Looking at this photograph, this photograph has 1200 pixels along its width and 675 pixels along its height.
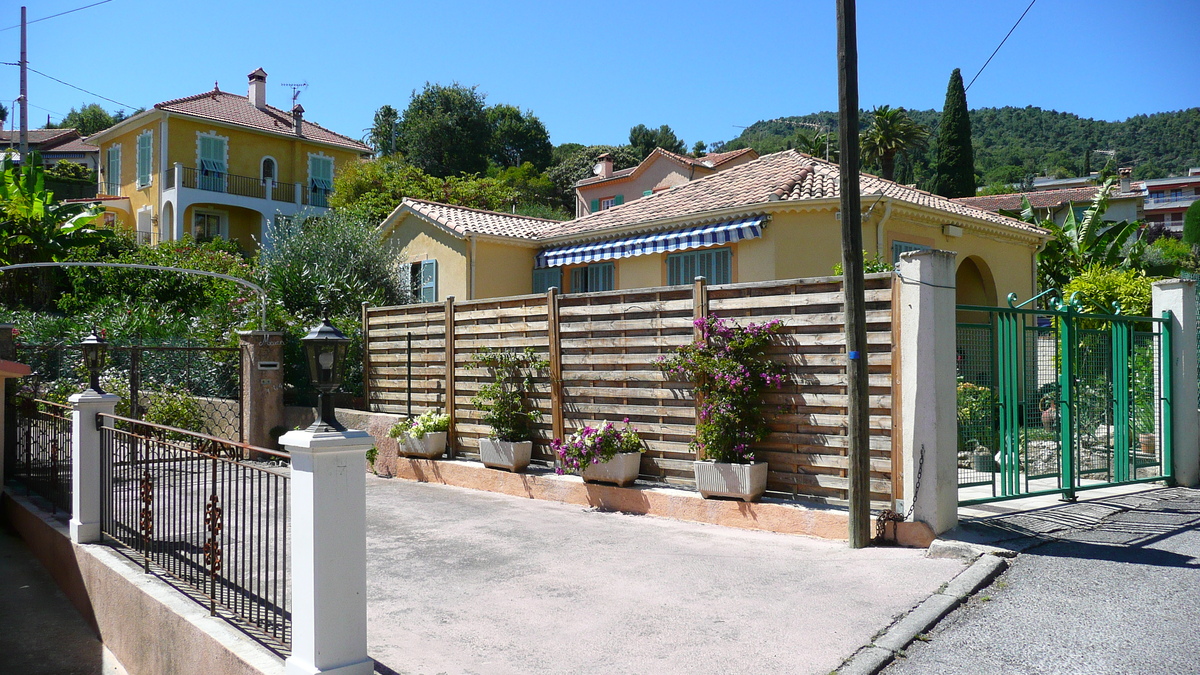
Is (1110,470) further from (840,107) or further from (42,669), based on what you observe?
(42,669)

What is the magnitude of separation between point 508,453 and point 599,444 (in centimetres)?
167

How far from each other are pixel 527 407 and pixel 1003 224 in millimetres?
12478

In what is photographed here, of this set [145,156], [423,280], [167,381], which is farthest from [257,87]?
[167,381]

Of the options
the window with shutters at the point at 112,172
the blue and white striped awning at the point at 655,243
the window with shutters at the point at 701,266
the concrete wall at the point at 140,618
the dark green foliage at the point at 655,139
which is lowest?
the concrete wall at the point at 140,618

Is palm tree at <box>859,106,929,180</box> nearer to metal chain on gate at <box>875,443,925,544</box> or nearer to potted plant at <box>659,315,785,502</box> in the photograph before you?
potted plant at <box>659,315,785,502</box>

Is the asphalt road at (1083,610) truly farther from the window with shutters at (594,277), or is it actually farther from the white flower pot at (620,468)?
the window with shutters at (594,277)

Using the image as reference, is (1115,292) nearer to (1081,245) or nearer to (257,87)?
(1081,245)

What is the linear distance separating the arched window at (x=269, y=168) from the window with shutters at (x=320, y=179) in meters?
1.65

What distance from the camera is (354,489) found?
3.88m

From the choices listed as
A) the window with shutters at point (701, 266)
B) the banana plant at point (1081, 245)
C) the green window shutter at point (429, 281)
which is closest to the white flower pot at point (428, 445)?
the window with shutters at point (701, 266)

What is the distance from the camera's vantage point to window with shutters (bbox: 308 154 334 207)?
126 feet

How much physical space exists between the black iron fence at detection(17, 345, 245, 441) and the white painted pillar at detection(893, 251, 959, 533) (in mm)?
10782

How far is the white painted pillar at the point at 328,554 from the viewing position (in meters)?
3.75

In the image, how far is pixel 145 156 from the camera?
34906 mm
